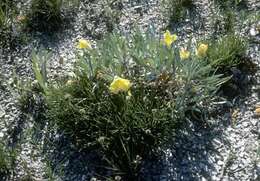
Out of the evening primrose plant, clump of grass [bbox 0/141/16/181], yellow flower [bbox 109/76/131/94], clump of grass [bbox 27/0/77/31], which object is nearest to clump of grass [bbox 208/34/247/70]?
the evening primrose plant

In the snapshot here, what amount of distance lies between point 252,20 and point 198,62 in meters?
0.79

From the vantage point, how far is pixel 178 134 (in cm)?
312

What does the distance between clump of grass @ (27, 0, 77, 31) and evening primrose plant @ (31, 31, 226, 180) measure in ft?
2.16

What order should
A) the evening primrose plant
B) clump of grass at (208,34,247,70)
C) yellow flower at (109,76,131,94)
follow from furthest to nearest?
clump of grass at (208,34,247,70)
the evening primrose plant
yellow flower at (109,76,131,94)

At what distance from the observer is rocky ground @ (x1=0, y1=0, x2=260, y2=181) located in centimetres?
301

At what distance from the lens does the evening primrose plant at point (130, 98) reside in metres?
2.98

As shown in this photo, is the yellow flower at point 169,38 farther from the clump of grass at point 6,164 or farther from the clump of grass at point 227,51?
the clump of grass at point 6,164

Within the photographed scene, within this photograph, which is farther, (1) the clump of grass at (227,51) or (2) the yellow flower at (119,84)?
(1) the clump of grass at (227,51)

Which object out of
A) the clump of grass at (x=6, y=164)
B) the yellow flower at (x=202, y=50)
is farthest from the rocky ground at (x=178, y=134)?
the yellow flower at (x=202, y=50)

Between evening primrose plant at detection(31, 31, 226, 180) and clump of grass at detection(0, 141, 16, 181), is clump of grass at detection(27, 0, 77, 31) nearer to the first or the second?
evening primrose plant at detection(31, 31, 226, 180)

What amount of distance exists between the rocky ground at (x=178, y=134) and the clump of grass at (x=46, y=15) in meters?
0.07

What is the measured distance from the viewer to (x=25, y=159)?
310cm

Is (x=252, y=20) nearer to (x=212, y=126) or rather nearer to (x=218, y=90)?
(x=218, y=90)

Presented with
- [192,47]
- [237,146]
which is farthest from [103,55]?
[237,146]
